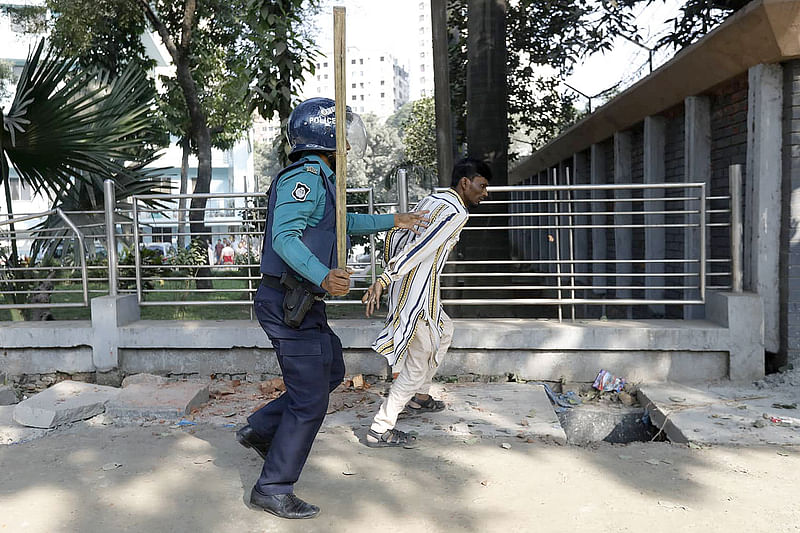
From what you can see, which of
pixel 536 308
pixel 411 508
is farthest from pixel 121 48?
pixel 411 508

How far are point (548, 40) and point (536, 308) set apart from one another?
25.2ft

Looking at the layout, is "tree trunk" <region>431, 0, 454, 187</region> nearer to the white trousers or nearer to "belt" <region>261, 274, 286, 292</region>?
the white trousers

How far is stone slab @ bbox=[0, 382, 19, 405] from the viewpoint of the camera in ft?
20.9

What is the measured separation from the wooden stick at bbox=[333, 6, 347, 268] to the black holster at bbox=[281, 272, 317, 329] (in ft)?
0.70

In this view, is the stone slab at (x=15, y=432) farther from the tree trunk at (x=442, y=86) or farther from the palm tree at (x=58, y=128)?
the tree trunk at (x=442, y=86)

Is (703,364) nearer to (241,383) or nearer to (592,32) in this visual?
(241,383)

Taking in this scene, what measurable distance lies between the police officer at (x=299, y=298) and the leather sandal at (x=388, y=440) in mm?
1119

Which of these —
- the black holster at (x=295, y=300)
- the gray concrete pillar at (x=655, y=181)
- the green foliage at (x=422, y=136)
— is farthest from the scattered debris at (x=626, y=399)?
the green foliage at (x=422, y=136)

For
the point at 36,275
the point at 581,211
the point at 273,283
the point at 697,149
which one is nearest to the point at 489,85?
the point at 697,149

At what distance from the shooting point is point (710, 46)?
22.0 ft

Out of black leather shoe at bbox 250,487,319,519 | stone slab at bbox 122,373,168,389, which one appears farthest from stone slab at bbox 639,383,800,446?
stone slab at bbox 122,373,168,389

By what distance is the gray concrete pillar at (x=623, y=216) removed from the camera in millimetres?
10438

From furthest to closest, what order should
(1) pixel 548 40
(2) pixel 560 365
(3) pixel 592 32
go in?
(1) pixel 548 40 < (3) pixel 592 32 < (2) pixel 560 365

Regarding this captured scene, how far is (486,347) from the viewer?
639 cm
